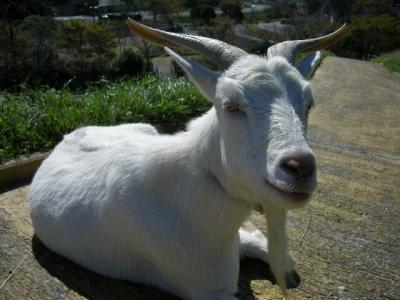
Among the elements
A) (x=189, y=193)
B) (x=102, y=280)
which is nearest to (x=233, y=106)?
(x=189, y=193)

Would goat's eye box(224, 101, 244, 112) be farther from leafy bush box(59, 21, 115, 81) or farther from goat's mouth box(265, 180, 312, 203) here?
leafy bush box(59, 21, 115, 81)

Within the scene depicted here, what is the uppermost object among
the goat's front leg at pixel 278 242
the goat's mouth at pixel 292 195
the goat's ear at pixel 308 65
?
the goat's ear at pixel 308 65

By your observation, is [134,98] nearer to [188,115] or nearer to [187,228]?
[188,115]

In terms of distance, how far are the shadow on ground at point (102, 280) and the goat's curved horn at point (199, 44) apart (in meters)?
1.44

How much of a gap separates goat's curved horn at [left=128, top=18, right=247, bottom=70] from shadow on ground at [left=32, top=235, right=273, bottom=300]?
1.44 metres

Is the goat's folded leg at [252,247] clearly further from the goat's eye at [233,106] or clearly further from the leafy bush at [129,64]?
the leafy bush at [129,64]

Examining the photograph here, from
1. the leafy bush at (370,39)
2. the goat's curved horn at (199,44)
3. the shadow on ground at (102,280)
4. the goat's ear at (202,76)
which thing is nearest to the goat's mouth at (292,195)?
the goat's ear at (202,76)

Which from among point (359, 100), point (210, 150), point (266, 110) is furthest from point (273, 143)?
point (359, 100)

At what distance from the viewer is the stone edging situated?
14.4ft

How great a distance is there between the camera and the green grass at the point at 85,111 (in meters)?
5.02

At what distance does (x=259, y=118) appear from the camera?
6.62 ft

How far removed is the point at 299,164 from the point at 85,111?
14.3 feet

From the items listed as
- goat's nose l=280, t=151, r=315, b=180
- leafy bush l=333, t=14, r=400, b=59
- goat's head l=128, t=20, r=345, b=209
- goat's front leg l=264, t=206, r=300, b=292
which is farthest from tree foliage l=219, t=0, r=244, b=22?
goat's nose l=280, t=151, r=315, b=180

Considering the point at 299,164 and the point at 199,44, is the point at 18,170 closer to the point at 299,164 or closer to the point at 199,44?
the point at 199,44
